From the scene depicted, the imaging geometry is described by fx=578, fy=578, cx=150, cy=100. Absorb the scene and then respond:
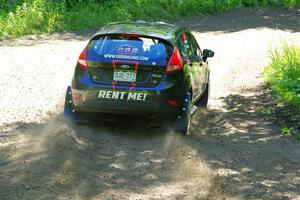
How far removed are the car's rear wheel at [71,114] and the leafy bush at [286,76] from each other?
4.23 m

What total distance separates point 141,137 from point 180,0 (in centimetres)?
1905

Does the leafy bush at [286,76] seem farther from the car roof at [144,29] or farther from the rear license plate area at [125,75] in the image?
the rear license plate area at [125,75]

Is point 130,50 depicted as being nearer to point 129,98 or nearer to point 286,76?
point 129,98

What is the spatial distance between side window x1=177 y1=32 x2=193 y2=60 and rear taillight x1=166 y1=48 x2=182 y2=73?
43 centimetres

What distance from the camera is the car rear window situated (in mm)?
8648

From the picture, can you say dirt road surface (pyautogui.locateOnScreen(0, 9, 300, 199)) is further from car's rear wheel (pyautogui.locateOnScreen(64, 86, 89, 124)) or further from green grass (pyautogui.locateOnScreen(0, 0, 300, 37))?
green grass (pyautogui.locateOnScreen(0, 0, 300, 37))

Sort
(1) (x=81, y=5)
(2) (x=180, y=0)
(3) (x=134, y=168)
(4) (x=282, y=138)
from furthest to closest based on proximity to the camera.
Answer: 1. (2) (x=180, y=0)
2. (1) (x=81, y=5)
3. (4) (x=282, y=138)
4. (3) (x=134, y=168)

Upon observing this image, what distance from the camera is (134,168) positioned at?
24.3ft

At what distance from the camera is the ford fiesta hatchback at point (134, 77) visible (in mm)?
8617

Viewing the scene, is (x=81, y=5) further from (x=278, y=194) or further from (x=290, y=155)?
(x=278, y=194)

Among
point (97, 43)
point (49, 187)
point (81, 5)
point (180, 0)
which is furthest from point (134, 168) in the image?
point (180, 0)

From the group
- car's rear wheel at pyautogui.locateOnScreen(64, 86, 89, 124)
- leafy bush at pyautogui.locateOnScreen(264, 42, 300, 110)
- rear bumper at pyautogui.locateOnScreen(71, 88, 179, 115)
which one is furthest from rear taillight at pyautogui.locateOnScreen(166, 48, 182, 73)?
leafy bush at pyautogui.locateOnScreen(264, 42, 300, 110)

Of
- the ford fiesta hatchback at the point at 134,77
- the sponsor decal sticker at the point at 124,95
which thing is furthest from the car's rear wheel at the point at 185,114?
the sponsor decal sticker at the point at 124,95

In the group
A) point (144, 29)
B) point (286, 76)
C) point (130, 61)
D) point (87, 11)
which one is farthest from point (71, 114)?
point (87, 11)
